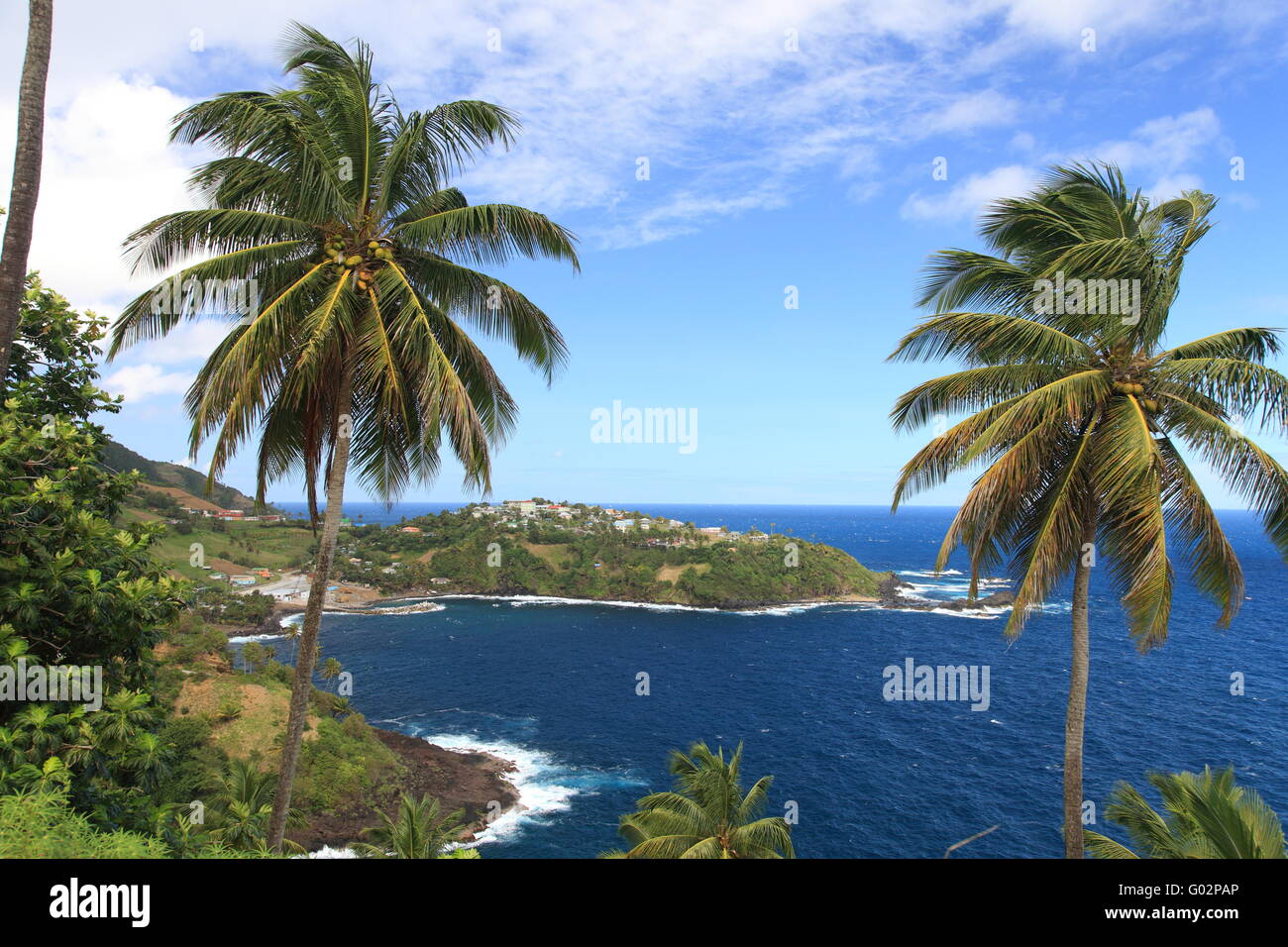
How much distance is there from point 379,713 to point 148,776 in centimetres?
5485

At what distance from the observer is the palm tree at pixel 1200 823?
30.2 ft

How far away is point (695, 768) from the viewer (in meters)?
21.4

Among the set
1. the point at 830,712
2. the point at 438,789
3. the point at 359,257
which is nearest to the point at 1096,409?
the point at 359,257

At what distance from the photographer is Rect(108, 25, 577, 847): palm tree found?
9.56 metres

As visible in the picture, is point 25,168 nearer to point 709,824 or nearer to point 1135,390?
point 1135,390

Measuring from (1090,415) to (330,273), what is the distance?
12.3 metres

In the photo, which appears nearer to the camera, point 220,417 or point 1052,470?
point 220,417

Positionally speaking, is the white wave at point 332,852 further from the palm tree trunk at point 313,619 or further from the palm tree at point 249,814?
the palm tree trunk at point 313,619

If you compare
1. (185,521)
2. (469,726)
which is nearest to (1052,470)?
(469,726)

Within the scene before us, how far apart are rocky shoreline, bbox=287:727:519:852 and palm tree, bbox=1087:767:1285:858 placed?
3462 centimetres

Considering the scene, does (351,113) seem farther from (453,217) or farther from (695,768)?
(695,768)

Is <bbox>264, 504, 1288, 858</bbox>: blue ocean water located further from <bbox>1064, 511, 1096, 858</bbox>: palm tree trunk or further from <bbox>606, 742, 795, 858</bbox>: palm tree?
<bbox>1064, 511, 1096, 858</bbox>: palm tree trunk
